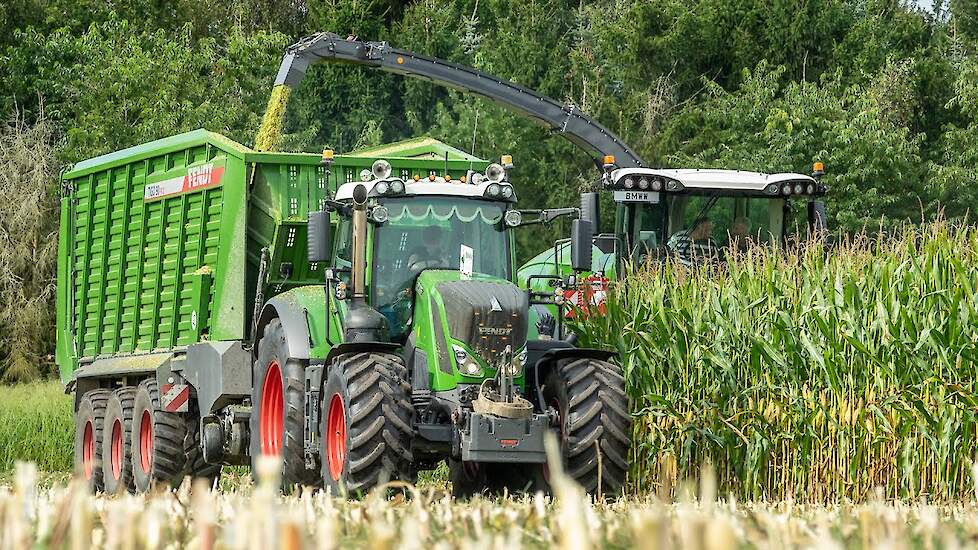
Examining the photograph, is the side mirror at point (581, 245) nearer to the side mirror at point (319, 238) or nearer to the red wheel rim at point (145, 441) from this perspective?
the side mirror at point (319, 238)

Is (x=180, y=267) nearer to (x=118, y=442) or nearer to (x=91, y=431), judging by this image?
(x=118, y=442)

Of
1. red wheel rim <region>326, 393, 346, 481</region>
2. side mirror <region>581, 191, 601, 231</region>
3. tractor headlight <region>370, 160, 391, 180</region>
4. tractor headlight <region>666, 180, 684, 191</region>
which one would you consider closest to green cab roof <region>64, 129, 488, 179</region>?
tractor headlight <region>370, 160, 391, 180</region>

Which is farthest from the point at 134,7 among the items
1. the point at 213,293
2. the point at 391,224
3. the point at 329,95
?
the point at 391,224

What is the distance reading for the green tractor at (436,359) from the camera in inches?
421

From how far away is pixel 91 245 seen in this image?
16.9 meters

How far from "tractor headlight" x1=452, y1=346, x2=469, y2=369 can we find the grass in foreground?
1137 centimetres

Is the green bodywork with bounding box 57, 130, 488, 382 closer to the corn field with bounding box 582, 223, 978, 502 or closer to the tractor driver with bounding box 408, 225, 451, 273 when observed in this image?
the tractor driver with bounding box 408, 225, 451, 273

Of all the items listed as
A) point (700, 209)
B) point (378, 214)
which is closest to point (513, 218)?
point (378, 214)

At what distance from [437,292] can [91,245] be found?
6759 millimetres

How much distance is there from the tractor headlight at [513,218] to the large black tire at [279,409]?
1787mm

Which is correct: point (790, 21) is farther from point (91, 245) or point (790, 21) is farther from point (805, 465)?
point (805, 465)

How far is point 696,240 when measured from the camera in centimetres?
1645

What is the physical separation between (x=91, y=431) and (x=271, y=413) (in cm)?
476

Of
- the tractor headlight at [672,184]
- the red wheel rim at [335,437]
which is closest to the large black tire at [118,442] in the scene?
the red wheel rim at [335,437]
